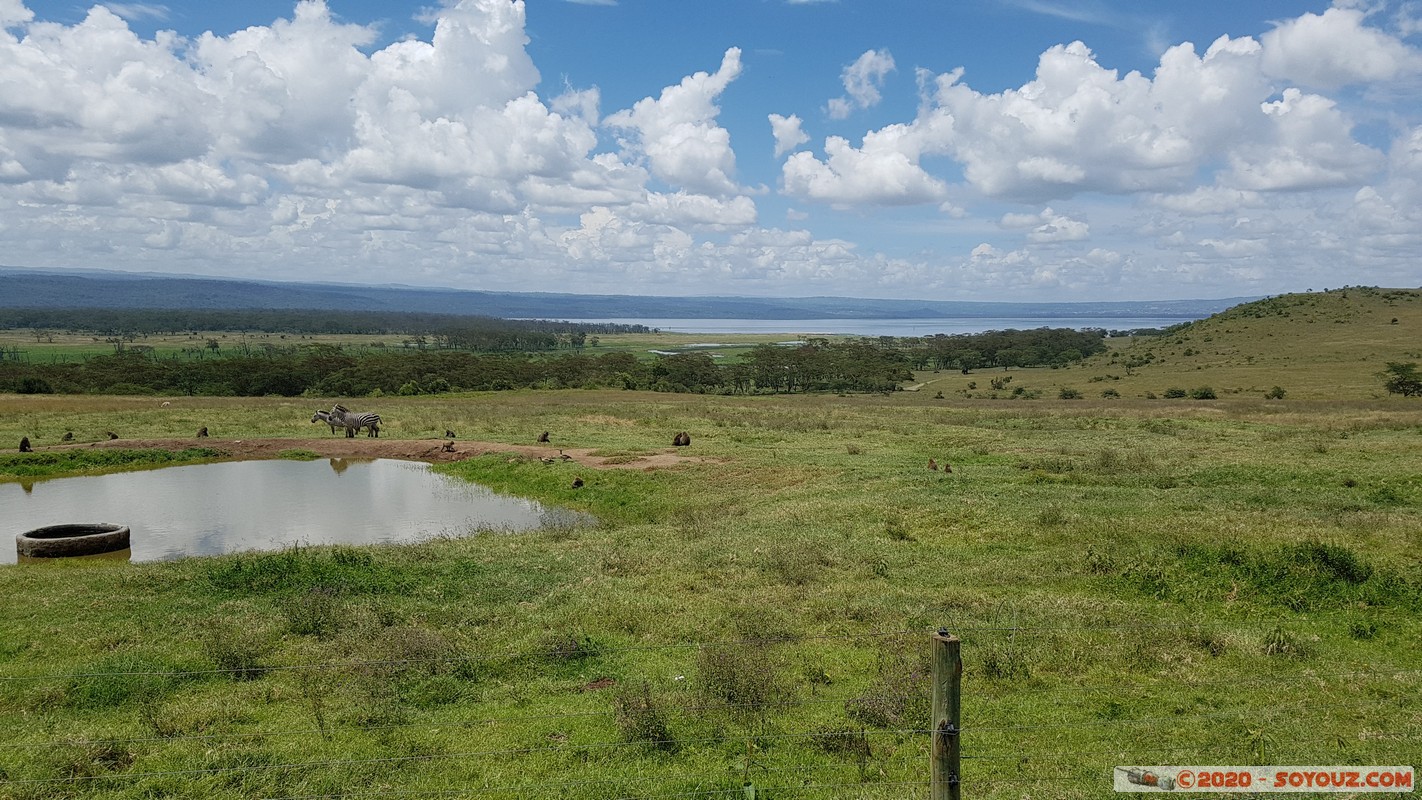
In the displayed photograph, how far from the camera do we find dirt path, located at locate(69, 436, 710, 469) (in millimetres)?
30406

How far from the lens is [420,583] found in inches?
544

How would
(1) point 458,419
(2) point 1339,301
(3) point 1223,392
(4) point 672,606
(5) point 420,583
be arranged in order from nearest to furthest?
1. (4) point 672,606
2. (5) point 420,583
3. (1) point 458,419
4. (3) point 1223,392
5. (2) point 1339,301

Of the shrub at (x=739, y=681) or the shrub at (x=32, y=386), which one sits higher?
the shrub at (x=739, y=681)

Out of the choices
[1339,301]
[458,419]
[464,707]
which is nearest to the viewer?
[464,707]

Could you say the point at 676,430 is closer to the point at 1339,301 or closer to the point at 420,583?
the point at 420,583

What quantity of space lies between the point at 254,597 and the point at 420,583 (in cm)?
244

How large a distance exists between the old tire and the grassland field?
7.17 ft

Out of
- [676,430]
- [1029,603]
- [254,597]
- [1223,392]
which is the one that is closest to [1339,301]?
[1223,392]

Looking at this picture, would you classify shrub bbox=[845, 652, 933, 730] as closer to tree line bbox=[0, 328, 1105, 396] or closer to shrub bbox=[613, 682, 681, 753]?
shrub bbox=[613, 682, 681, 753]

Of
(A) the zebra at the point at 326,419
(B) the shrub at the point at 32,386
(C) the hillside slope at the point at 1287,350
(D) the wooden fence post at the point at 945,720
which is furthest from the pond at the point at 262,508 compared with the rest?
(C) the hillside slope at the point at 1287,350

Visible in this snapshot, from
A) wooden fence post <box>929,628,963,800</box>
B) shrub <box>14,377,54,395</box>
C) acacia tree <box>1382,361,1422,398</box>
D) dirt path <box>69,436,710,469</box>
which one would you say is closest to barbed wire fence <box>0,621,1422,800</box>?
wooden fence post <box>929,628,963,800</box>

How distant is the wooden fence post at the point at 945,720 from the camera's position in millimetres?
4852

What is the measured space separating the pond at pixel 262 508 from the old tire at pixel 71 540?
50 centimetres

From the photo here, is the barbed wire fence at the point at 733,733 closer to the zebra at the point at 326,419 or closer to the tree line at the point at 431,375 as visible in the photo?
the zebra at the point at 326,419
